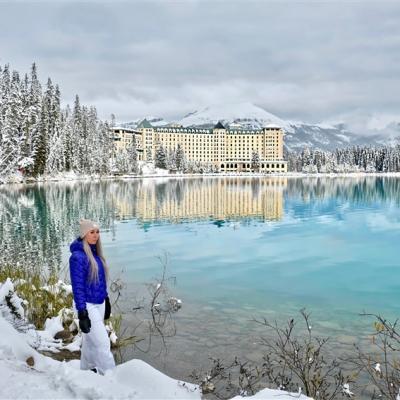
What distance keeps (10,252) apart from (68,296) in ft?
38.0

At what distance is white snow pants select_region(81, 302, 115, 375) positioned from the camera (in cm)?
727

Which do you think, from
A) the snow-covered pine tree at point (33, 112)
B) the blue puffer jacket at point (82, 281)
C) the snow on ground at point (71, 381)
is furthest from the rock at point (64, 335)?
the snow-covered pine tree at point (33, 112)

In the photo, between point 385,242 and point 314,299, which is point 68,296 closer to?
point 314,299

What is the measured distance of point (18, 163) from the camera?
8206 centimetres

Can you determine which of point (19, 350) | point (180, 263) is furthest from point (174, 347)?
point (180, 263)

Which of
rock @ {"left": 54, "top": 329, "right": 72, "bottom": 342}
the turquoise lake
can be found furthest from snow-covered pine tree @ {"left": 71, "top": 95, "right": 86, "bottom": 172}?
rock @ {"left": 54, "top": 329, "right": 72, "bottom": 342}

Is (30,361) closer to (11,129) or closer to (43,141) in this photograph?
(11,129)

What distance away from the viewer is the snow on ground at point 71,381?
5.52 meters

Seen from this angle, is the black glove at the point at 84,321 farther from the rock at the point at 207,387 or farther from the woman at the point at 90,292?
the rock at the point at 207,387

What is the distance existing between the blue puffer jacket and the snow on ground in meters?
1.03

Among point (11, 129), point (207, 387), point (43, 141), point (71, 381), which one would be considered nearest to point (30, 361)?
point (71, 381)

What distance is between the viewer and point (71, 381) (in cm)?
578

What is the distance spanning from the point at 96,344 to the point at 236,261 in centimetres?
1557

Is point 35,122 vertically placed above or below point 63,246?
above
